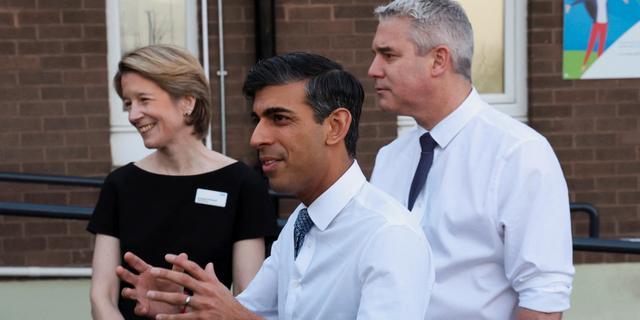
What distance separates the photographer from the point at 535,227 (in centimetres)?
270

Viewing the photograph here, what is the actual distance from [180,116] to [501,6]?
4005 mm

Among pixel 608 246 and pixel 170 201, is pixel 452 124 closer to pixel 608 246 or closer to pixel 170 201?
pixel 170 201

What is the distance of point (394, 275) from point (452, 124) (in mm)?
1131

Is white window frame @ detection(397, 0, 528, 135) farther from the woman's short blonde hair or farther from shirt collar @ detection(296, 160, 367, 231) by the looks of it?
shirt collar @ detection(296, 160, 367, 231)

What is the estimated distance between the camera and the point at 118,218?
11.1 ft

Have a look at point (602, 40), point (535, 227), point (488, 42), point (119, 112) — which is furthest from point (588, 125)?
point (535, 227)

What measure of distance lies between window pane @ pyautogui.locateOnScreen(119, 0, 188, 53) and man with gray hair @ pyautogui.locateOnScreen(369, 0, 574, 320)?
382 centimetres

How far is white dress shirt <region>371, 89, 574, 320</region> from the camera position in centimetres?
271

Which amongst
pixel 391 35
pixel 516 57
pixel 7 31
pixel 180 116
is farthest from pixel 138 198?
pixel 516 57

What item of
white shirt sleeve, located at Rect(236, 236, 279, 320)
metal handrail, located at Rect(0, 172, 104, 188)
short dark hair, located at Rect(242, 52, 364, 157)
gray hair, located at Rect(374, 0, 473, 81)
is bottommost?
metal handrail, located at Rect(0, 172, 104, 188)

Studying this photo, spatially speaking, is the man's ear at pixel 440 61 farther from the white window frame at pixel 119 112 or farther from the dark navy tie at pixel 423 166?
the white window frame at pixel 119 112

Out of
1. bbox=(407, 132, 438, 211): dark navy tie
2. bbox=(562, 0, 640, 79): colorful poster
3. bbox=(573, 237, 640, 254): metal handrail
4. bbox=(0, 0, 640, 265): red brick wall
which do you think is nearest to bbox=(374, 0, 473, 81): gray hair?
bbox=(407, 132, 438, 211): dark navy tie

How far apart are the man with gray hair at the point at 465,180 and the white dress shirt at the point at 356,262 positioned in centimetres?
72

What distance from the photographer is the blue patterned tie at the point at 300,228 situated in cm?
217
